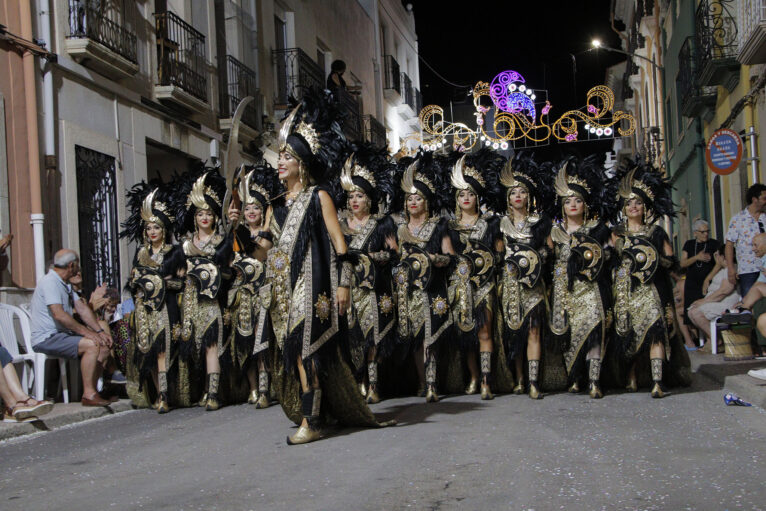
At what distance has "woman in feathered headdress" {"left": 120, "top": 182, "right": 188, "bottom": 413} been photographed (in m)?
9.71

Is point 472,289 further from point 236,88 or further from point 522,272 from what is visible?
point 236,88

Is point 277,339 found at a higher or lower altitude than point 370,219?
lower

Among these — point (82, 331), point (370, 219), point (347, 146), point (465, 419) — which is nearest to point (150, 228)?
point (82, 331)

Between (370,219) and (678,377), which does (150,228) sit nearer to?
(370,219)

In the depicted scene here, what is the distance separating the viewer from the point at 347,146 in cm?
770

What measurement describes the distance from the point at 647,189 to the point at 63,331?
5761mm

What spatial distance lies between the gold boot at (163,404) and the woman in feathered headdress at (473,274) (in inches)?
111

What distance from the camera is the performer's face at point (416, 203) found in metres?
9.63

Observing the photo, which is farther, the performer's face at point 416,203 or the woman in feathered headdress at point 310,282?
the performer's face at point 416,203

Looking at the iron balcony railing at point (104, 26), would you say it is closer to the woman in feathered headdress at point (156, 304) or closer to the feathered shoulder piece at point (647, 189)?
the woman in feathered headdress at point (156, 304)

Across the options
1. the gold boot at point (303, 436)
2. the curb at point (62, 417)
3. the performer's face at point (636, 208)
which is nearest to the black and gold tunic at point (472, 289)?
the performer's face at point (636, 208)

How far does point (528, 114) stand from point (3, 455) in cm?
1938

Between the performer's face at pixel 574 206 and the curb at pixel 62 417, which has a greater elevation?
the performer's face at pixel 574 206

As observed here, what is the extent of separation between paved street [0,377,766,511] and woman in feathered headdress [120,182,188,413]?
1.22 m
